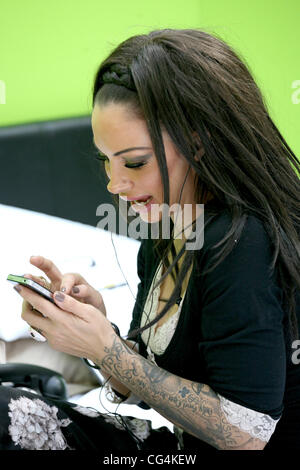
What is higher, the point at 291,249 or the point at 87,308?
the point at 291,249

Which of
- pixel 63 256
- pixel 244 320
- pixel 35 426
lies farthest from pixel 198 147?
pixel 63 256

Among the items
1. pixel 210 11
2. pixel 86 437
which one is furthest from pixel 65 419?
pixel 210 11

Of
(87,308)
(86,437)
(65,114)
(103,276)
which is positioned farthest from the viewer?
(65,114)

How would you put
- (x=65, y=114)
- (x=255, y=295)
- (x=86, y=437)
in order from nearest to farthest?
(x=255, y=295), (x=86, y=437), (x=65, y=114)

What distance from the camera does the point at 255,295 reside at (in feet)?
2.60

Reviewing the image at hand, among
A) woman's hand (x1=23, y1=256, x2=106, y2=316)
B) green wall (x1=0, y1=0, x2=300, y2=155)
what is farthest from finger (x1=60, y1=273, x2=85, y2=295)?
green wall (x1=0, y1=0, x2=300, y2=155)

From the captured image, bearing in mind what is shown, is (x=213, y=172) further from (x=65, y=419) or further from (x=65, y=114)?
(x=65, y=114)

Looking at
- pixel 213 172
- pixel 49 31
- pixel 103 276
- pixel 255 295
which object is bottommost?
pixel 103 276

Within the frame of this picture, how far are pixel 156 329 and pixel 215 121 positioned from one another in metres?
0.39

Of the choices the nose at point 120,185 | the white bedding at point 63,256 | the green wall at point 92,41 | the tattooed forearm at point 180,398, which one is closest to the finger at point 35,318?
the tattooed forearm at point 180,398

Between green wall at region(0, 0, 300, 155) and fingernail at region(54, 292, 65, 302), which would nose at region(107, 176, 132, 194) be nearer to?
fingernail at region(54, 292, 65, 302)

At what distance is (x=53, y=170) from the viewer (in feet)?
7.29

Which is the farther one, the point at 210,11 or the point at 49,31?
the point at 210,11

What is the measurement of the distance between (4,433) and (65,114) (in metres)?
1.54
